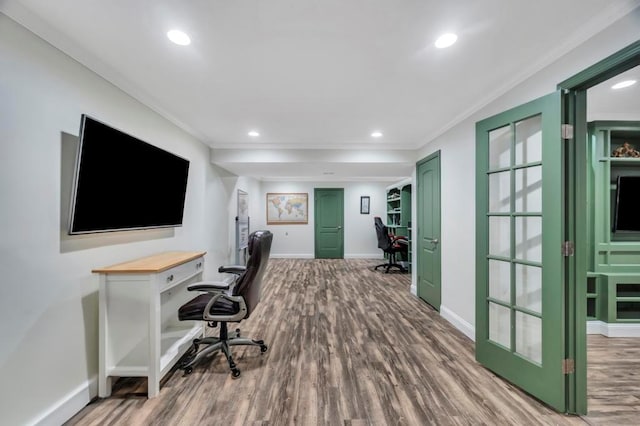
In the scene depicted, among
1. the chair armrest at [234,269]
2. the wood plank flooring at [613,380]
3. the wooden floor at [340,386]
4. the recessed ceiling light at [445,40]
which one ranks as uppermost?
Answer: the recessed ceiling light at [445,40]

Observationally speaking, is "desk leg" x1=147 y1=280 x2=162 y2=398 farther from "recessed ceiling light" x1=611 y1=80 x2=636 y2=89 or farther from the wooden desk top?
"recessed ceiling light" x1=611 y1=80 x2=636 y2=89

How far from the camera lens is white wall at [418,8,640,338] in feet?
5.43

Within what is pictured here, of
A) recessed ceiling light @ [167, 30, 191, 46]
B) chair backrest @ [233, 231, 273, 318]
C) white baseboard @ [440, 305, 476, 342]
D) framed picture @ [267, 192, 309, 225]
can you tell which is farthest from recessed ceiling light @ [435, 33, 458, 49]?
framed picture @ [267, 192, 309, 225]

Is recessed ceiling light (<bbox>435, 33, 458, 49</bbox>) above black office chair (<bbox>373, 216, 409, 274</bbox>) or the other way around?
above

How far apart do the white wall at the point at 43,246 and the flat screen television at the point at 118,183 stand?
0.46ft

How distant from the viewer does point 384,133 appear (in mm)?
3377

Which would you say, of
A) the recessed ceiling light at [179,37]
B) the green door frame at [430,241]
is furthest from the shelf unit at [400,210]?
the recessed ceiling light at [179,37]

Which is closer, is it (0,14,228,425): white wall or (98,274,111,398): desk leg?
(0,14,228,425): white wall

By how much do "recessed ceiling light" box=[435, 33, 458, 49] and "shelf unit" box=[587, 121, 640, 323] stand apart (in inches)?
97.5

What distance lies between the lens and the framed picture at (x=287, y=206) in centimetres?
747

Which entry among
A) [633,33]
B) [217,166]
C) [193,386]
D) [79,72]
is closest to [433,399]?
[193,386]

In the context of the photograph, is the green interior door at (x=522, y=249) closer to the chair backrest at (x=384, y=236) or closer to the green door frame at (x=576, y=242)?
the green door frame at (x=576, y=242)

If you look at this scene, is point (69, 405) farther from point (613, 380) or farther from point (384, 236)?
point (384, 236)

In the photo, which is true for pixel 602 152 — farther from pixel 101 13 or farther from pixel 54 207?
pixel 54 207
